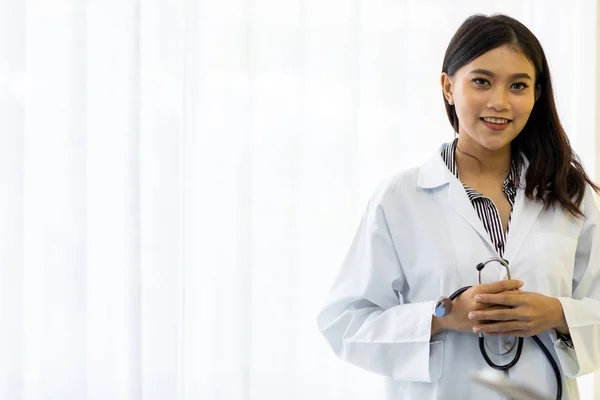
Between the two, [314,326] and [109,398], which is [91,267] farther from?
[314,326]

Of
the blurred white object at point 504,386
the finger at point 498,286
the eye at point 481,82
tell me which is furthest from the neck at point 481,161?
the blurred white object at point 504,386

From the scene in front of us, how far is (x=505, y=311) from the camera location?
4.18 feet

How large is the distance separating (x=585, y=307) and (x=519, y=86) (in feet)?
1.40

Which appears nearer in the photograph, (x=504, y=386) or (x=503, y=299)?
(x=504, y=386)

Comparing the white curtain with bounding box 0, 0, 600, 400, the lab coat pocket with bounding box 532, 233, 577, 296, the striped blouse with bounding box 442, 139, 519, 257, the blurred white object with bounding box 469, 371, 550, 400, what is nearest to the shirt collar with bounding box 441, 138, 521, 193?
the striped blouse with bounding box 442, 139, 519, 257

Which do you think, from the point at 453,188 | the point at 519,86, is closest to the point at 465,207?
the point at 453,188

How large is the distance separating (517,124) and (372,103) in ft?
A: 2.07

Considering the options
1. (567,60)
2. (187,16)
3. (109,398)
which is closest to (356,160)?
(187,16)

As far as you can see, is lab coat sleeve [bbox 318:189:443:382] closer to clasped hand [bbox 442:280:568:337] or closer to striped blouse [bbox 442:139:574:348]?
clasped hand [bbox 442:280:568:337]

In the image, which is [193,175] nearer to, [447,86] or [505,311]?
[447,86]

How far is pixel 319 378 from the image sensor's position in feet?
6.33

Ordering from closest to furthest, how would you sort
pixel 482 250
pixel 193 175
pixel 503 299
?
pixel 503 299 → pixel 482 250 → pixel 193 175

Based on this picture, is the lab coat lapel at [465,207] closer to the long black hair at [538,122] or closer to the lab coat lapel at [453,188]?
the lab coat lapel at [453,188]

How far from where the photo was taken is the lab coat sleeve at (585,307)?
4.37 feet
